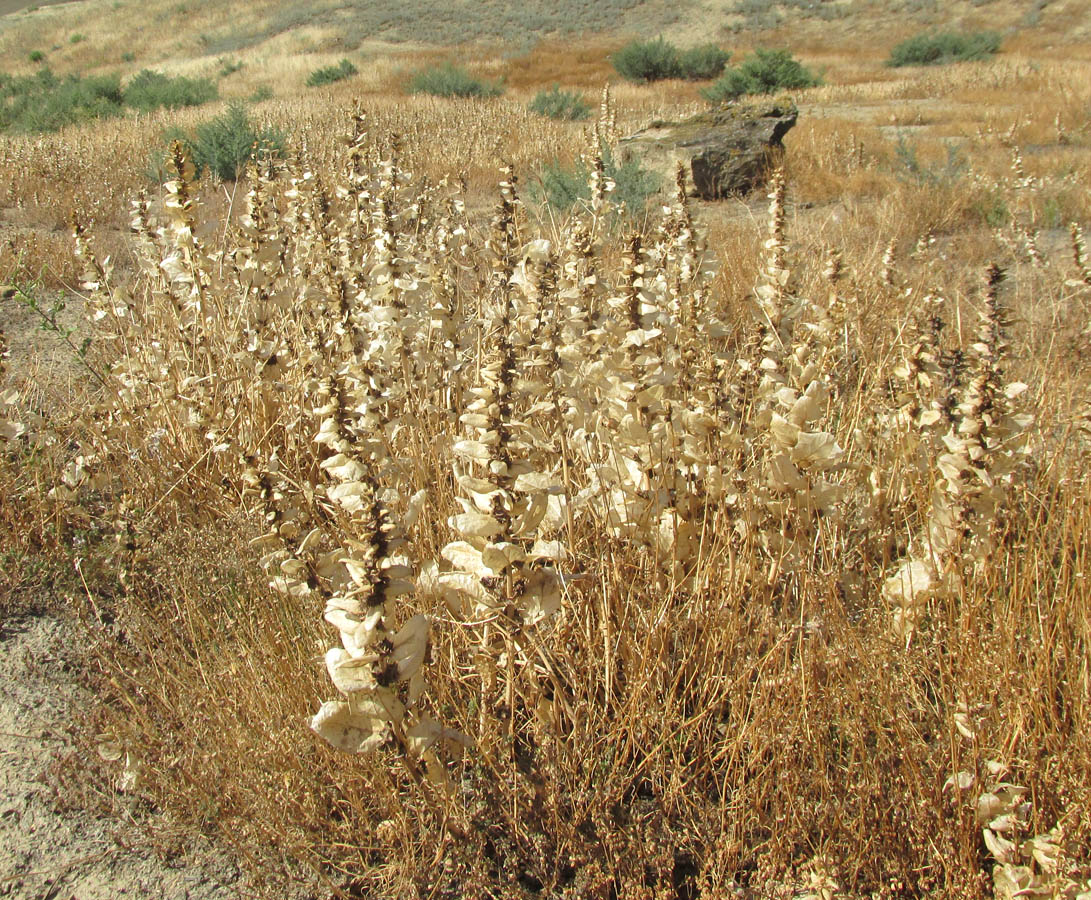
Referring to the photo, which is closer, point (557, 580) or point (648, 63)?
point (557, 580)

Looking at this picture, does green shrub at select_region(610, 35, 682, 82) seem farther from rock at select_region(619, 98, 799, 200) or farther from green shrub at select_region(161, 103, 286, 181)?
rock at select_region(619, 98, 799, 200)

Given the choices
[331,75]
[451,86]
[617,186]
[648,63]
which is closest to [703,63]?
[648,63]

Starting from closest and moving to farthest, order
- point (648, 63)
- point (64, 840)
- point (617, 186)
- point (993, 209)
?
point (64, 840) → point (993, 209) → point (617, 186) → point (648, 63)

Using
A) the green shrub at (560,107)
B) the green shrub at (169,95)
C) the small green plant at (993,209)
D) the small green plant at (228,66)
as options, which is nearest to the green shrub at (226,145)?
the green shrub at (560,107)

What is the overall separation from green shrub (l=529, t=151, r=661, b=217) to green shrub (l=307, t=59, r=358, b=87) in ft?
60.8

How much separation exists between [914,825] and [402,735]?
99 centimetres

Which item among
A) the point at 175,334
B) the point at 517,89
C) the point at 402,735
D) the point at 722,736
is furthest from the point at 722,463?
the point at 517,89

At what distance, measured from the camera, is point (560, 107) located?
15.8m

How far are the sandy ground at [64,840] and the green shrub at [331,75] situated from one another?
80.5 ft

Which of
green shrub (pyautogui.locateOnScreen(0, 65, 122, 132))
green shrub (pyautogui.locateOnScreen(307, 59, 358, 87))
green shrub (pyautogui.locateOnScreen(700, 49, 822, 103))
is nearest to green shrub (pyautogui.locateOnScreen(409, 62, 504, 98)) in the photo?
green shrub (pyautogui.locateOnScreen(307, 59, 358, 87))

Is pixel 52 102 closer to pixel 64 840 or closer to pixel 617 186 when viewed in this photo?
pixel 617 186

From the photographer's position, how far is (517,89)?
21156 millimetres

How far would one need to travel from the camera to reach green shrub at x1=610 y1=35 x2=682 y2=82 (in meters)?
23.9

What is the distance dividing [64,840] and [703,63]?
2640cm
